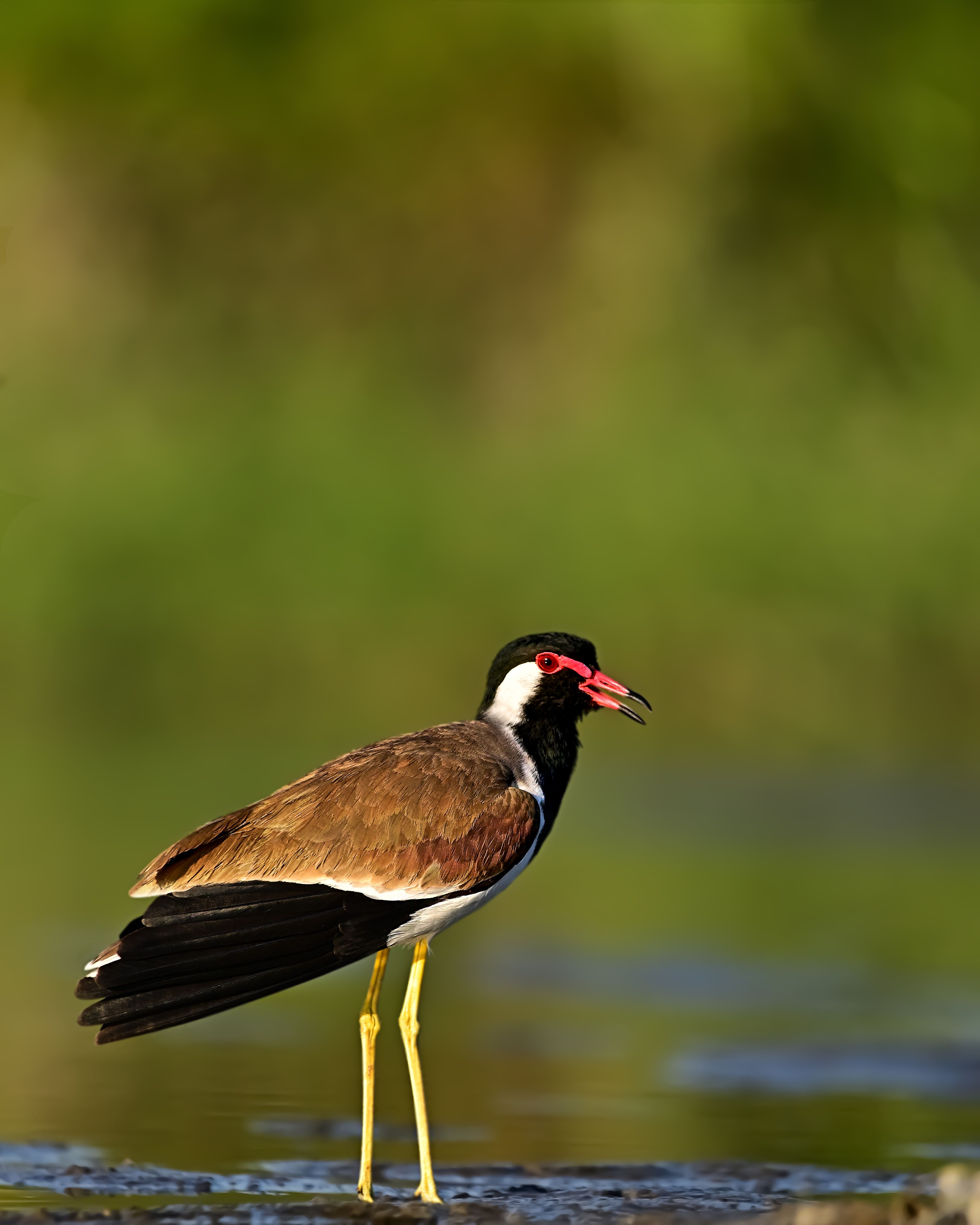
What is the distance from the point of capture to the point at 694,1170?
652 cm

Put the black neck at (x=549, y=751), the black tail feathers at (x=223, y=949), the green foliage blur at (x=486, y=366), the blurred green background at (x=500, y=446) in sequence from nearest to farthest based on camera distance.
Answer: the black tail feathers at (x=223, y=949), the black neck at (x=549, y=751), the blurred green background at (x=500, y=446), the green foliage blur at (x=486, y=366)

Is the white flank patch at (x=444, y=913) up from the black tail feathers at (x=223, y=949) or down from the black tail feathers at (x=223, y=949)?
up

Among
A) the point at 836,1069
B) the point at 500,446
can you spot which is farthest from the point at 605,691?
the point at 500,446

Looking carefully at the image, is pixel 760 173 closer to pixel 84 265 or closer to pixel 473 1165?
pixel 84 265

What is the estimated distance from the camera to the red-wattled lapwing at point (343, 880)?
5.85 m

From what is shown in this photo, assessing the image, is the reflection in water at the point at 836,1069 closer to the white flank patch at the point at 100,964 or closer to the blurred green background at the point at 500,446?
the blurred green background at the point at 500,446

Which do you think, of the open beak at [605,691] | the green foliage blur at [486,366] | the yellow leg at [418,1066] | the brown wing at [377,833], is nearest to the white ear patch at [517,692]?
the open beak at [605,691]

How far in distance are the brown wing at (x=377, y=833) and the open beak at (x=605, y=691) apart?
1.47ft

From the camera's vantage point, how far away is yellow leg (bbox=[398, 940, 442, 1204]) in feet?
19.7

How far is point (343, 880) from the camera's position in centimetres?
610

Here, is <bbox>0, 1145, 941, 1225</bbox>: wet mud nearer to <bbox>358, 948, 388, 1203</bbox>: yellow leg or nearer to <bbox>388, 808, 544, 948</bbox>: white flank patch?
<bbox>358, 948, 388, 1203</bbox>: yellow leg

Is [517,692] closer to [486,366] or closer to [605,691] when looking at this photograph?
[605,691]

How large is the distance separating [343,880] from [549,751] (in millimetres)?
830

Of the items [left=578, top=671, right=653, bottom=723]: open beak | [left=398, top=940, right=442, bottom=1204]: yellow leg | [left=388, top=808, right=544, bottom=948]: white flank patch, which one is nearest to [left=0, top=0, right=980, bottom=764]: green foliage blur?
[left=578, top=671, right=653, bottom=723]: open beak
